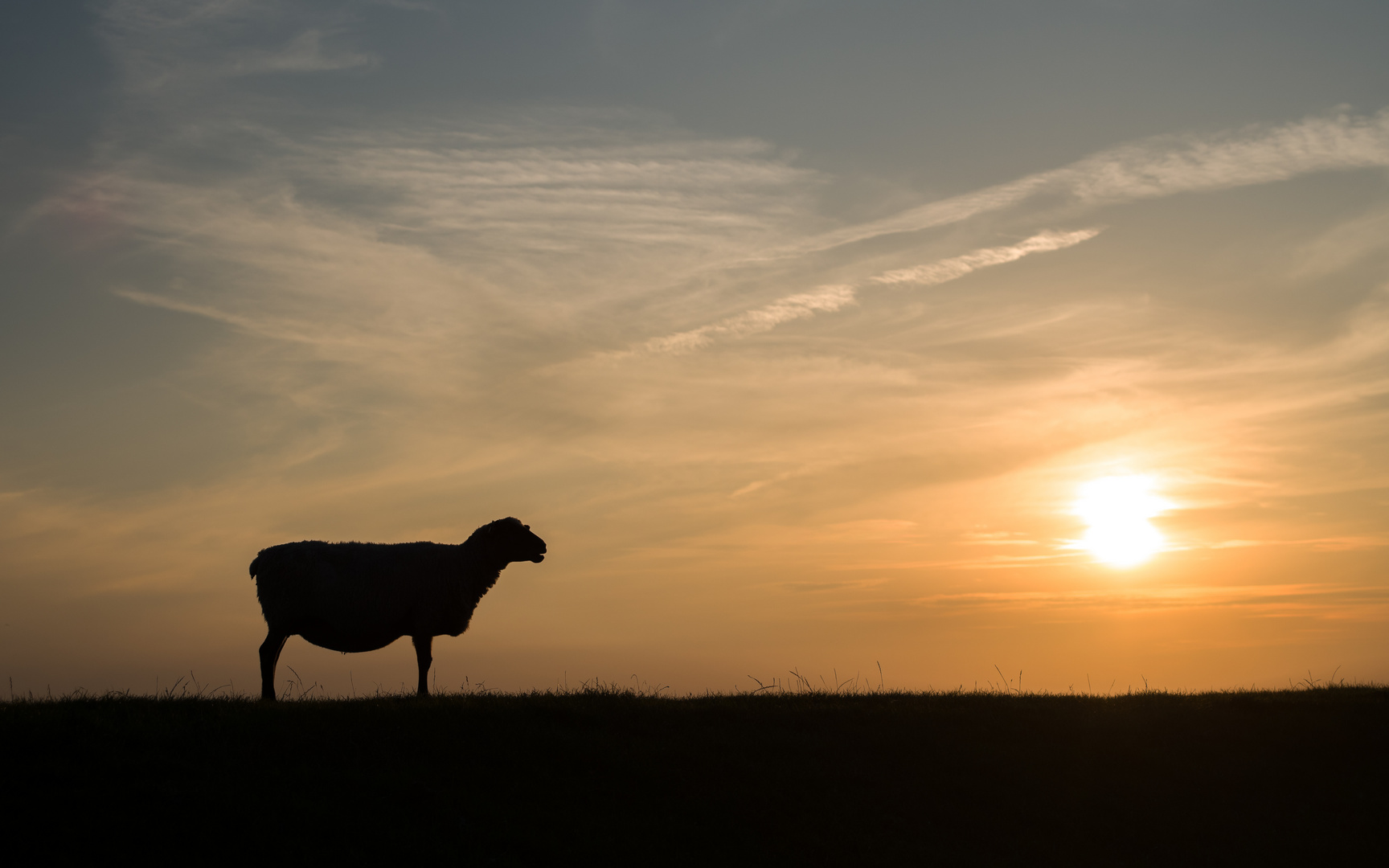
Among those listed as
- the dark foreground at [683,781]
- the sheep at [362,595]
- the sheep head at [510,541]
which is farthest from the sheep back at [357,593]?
the dark foreground at [683,781]

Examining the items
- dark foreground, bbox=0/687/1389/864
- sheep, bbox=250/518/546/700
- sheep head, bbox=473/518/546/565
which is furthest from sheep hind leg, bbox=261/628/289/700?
sheep head, bbox=473/518/546/565

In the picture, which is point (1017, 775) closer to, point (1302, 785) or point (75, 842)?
point (1302, 785)

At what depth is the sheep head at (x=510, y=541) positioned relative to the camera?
2100 centimetres

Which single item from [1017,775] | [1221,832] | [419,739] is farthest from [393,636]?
[1221,832]

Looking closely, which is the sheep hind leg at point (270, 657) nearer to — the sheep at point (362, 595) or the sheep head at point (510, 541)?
the sheep at point (362, 595)

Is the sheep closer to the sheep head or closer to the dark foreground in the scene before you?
the sheep head

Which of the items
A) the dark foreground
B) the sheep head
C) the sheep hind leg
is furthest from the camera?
the sheep head

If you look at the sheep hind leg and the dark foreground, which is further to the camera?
the sheep hind leg

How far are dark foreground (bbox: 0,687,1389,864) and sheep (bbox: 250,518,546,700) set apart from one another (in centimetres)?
298

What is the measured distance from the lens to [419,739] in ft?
48.4

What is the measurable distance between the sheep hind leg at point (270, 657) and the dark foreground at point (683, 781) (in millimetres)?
2528

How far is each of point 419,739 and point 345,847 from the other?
2.77m

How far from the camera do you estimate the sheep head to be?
68.9ft

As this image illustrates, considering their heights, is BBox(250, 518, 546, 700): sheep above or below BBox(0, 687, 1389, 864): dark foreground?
above
